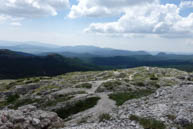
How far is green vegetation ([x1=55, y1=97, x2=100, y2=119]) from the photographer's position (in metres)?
42.0

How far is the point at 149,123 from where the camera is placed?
19.4m

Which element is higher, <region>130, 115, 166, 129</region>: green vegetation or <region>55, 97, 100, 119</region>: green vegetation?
<region>130, 115, 166, 129</region>: green vegetation

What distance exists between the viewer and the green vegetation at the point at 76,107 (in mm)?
41975

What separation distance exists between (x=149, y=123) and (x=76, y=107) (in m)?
27.0

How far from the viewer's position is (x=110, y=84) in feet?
213

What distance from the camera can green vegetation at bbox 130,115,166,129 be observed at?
18.8 metres

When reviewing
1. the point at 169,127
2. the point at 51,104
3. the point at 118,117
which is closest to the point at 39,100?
the point at 51,104

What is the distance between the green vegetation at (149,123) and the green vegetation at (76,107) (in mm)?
22635

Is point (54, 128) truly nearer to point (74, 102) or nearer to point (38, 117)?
point (38, 117)

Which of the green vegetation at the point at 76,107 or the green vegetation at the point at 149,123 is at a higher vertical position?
the green vegetation at the point at 149,123

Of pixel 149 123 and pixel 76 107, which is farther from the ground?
pixel 149 123

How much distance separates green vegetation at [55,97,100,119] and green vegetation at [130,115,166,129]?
2264cm

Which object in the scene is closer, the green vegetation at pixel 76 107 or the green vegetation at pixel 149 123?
the green vegetation at pixel 149 123

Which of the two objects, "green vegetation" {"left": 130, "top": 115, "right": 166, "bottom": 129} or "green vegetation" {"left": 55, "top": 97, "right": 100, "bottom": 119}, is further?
"green vegetation" {"left": 55, "top": 97, "right": 100, "bottom": 119}
